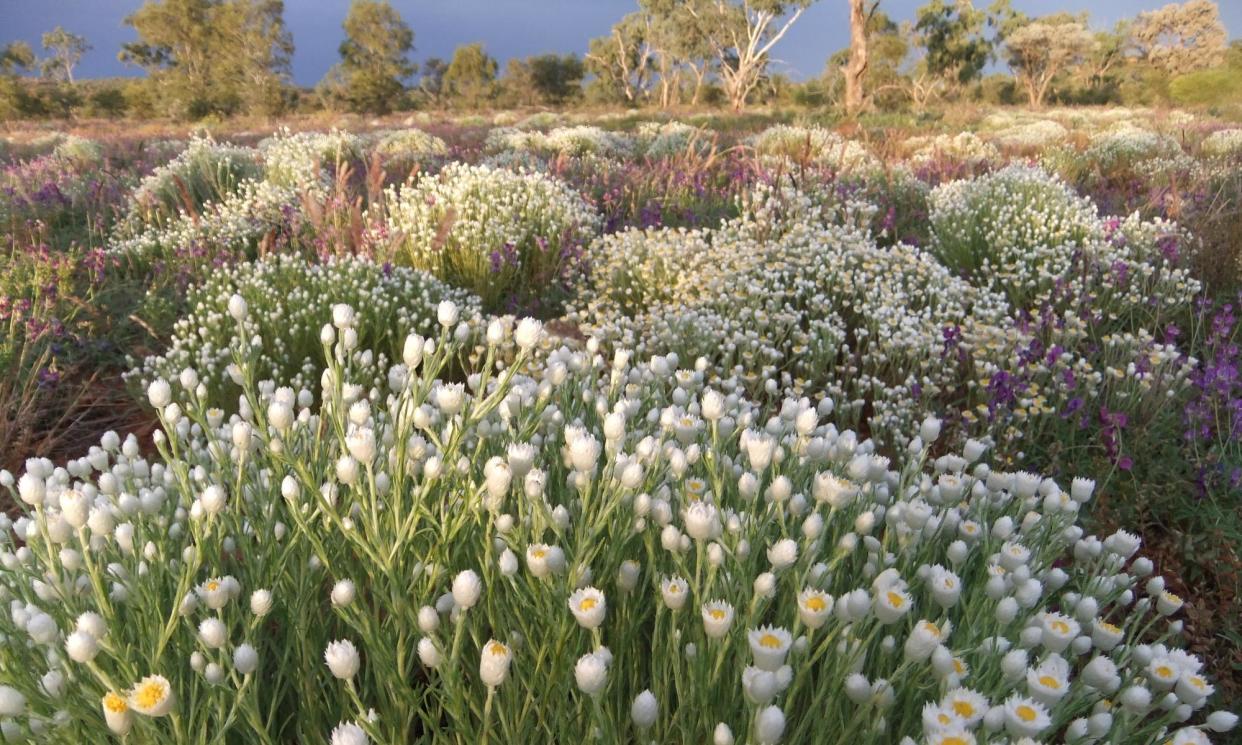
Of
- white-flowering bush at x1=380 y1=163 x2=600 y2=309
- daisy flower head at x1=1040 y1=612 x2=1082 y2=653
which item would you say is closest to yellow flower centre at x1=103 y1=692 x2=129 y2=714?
daisy flower head at x1=1040 y1=612 x2=1082 y2=653

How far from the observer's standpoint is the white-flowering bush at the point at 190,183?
693cm

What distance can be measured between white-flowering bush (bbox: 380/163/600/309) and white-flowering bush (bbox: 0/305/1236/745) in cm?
343

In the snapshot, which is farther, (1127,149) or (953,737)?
(1127,149)

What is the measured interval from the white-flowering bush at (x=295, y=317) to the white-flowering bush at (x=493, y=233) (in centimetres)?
48

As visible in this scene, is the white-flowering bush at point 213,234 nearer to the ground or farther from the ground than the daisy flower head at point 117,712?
farther from the ground

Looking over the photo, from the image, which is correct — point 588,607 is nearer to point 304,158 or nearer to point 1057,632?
point 1057,632

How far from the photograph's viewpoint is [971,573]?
210cm

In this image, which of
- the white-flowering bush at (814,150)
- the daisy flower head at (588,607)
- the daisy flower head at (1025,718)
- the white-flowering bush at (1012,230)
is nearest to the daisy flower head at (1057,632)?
the daisy flower head at (1025,718)

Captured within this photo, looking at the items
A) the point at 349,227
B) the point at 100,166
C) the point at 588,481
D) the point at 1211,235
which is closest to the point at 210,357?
the point at 349,227

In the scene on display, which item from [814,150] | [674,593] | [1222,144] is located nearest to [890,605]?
[674,593]

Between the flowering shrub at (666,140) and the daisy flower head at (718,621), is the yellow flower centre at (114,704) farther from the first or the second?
the flowering shrub at (666,140)

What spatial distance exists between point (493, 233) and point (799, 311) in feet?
7.68

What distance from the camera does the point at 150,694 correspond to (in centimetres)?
112

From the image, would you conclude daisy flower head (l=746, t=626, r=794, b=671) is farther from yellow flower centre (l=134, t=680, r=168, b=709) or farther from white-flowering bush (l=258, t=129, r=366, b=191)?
white-flowering bush (l=258, t=129, r=366, b=191)
